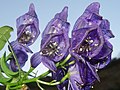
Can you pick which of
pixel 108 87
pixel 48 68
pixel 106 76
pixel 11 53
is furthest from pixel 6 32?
pixel 106 76

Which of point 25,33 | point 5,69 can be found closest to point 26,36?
point 25,33

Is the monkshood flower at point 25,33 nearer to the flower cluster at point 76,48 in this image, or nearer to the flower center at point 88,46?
the flower cluster at point 76,48

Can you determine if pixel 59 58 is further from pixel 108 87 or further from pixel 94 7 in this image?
pixel 108 87

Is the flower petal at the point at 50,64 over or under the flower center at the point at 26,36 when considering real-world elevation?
under

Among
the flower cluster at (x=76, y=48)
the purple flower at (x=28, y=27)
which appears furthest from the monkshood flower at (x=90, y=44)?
the purple flower at (x=28, y=27)

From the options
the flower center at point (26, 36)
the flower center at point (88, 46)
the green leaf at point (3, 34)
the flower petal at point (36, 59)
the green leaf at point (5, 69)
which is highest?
the green leaf at point (3, 34)

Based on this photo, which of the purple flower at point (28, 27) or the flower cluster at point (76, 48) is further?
the purple flower at point (28, 27)

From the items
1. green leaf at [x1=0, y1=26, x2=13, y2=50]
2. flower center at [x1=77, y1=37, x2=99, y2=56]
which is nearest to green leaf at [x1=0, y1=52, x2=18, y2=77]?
green leaf at [x1=0, y1=26, x2=13, y2=50]

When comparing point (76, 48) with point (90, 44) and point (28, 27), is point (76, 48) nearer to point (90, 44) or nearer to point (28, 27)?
point (90, 44)
